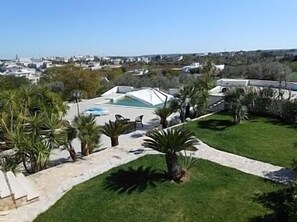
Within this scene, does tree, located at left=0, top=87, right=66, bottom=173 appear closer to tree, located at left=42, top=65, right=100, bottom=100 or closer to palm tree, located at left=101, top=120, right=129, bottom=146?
palm tree, located at left=101, top=120, right=129, bottom=146

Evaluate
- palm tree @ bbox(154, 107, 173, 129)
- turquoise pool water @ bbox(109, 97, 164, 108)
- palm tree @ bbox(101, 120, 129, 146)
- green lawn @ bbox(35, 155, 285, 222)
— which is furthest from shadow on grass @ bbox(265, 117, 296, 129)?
turquoise pool water @ bbox(109, 97, 164, 108)

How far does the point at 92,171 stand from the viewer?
10391mm

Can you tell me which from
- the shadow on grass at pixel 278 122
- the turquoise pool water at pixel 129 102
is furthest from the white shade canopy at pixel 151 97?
the shadow on grass at pixel 278 122

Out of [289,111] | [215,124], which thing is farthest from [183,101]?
[289,111]

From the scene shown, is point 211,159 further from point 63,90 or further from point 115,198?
point 63,90

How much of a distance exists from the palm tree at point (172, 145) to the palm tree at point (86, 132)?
11.1 feet

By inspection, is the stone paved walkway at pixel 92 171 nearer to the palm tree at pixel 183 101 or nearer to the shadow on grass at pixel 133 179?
the shadow on grass at pixel 133 179

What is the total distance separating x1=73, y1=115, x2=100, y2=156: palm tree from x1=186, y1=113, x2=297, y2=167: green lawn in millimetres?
4314

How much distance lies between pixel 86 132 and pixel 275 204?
6946mm

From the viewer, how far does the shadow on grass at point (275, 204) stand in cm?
742

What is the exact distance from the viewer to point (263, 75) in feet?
110

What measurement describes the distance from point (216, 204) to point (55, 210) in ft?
12.9

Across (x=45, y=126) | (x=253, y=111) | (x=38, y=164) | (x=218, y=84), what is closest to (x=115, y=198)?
(x=38, y=164)

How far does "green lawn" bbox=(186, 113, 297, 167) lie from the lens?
38.5 feet
